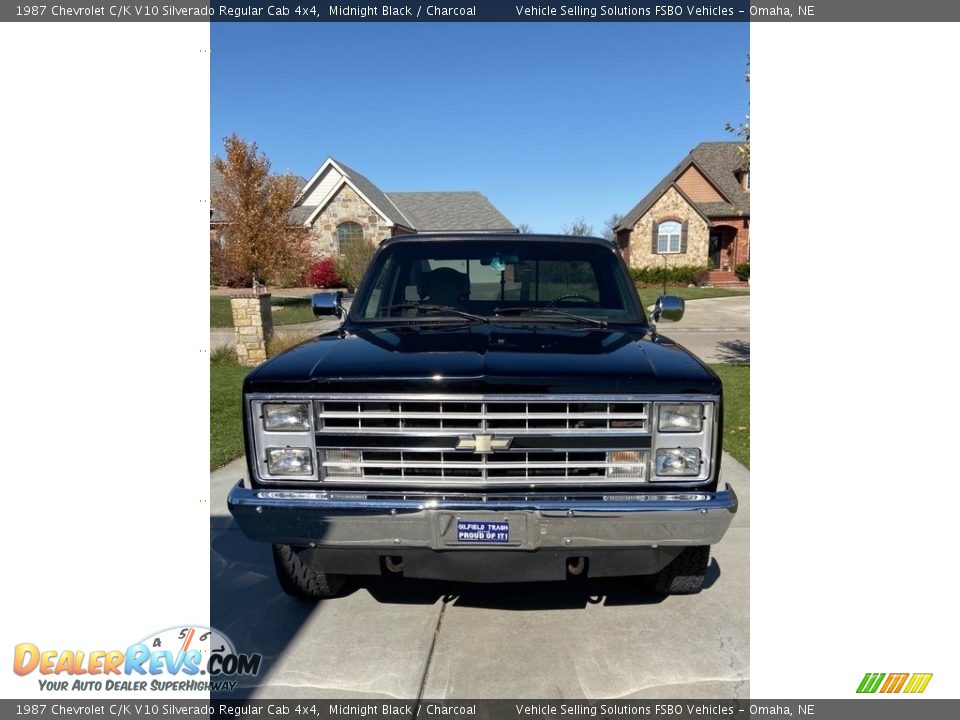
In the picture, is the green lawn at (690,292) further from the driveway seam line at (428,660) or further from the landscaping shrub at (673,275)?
the driveway seam line at (428,660)

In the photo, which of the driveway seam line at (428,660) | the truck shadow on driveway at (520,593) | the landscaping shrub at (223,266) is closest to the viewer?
the driveway seam line at (428,660)

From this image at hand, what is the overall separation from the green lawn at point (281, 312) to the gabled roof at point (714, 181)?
18270 mm

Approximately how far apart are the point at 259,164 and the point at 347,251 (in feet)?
18.8

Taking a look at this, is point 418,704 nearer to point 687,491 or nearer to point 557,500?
point 557,500

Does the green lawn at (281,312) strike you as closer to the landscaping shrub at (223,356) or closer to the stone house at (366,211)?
the stone house at (366,211)

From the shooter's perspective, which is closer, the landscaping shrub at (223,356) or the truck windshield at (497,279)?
the truck windshield at (497,279)

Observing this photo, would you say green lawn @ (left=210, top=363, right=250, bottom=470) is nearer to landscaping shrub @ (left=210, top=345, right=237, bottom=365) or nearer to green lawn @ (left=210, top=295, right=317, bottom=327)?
landscaping shrub @ (left=210, top=345, right=237, bottom=365)

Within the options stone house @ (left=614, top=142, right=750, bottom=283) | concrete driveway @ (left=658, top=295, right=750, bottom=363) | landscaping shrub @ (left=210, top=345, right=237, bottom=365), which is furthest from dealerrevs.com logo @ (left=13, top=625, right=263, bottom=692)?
stone house @ (left=614, top=142, right=750, bottom=283)

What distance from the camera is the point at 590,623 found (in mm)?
2900

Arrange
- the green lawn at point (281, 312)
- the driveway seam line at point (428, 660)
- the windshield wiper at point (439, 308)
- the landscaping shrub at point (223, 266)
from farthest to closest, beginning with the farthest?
the landscaping shrub at point (223, 266), the green lawn at point (281, 312), the windshield wiper at point (439, 308), the driveway seam line at point (428, 660)

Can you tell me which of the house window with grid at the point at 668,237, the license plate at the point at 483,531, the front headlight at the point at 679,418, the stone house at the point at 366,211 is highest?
the stone house at the point at 366,211

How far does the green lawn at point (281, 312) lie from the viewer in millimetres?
16016

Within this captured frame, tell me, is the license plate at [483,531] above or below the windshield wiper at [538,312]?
below

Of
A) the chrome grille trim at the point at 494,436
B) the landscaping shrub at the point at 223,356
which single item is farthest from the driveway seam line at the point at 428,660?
the landscaping shrub at the point at 223,356
